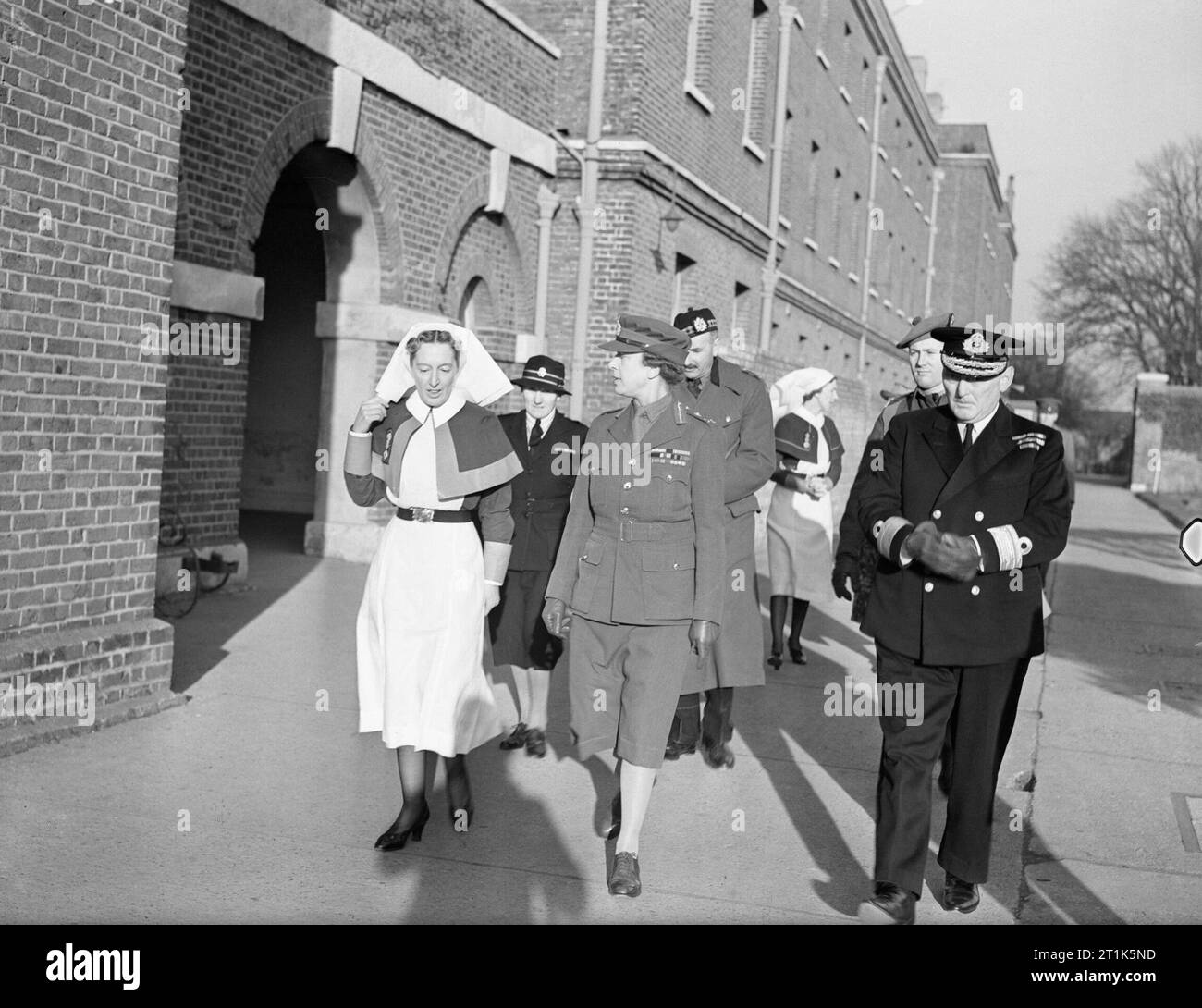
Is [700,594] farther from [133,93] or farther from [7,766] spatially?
[133,93]

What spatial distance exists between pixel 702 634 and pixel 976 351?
1373 mm

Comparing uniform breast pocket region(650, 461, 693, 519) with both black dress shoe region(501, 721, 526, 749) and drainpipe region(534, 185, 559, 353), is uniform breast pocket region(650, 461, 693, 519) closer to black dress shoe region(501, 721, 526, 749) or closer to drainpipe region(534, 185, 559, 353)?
black dress shoe region(501, 721, 526, 749)

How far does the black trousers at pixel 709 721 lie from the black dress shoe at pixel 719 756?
2 centimetres

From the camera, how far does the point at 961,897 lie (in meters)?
4.78

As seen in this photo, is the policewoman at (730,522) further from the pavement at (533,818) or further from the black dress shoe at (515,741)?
the black dress shoe at (515,741)

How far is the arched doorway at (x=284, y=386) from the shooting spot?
53.2 ft

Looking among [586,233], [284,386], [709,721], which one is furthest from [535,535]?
[284,386]

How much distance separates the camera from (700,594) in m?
5.04

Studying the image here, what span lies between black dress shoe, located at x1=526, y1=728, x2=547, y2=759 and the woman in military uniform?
2873 mm

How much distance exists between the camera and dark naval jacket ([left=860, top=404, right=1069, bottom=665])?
4.54 metres

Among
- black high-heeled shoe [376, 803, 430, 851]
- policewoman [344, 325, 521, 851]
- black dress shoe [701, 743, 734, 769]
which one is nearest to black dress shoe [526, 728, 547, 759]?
black dress shoe [701, 743, 734, 769]

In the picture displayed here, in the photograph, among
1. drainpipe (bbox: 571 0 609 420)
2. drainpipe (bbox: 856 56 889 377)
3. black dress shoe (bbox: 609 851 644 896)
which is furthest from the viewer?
drainpipe (bbox: 856 56 889 377)

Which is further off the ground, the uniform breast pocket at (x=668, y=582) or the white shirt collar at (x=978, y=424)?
the white shirt collar at (x=978, y=424)

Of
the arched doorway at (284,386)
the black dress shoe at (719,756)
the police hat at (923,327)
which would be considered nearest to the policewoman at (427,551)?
the black dress shoe at (719,756)
